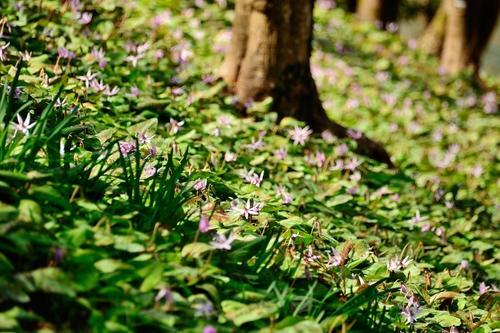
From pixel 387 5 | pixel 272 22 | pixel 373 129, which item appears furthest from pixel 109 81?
pixel 387 5

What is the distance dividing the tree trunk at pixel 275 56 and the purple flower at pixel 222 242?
2.88m

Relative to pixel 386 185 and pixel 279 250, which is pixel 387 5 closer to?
pixel 386 185

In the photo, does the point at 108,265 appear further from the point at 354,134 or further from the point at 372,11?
the point at 372,11

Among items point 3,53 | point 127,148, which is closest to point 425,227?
point 127,148

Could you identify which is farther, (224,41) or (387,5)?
(387,5)

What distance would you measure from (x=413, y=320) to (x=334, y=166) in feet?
7.16

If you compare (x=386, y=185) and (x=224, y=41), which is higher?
(x=224, y=41)

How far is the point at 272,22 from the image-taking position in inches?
201

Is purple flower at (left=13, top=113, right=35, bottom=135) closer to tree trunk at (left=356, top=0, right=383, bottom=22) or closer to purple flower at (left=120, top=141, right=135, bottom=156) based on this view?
purple flower at (left=120, top=141, right=135, bottom=156)

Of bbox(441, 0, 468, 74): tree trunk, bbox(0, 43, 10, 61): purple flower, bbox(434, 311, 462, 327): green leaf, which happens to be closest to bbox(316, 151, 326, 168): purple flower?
bbox(434, 311, 462, 327): green leaf

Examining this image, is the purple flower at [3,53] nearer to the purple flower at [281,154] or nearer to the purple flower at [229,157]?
the purple flower at [229,157]

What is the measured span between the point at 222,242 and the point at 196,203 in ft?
1.82

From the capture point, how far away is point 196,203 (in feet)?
9.62

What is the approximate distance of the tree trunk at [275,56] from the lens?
5117mm
